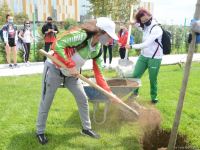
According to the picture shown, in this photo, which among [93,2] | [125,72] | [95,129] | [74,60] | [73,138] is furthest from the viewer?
[93,2]

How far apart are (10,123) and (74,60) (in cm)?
211

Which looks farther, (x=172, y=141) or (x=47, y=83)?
(x=47, y=83)

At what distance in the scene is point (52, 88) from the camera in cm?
434

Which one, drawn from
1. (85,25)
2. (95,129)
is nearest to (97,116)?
(95,129)

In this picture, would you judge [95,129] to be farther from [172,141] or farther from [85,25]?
[85,25]

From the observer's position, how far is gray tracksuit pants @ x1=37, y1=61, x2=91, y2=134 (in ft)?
13.9

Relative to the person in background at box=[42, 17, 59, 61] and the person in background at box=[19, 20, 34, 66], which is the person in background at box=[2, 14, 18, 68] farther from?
the person in background at box=[42, 17, 59, 61]

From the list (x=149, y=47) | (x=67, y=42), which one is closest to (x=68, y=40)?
(x=67, y=42)

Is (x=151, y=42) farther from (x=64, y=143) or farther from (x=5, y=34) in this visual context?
(x=5, y=34)

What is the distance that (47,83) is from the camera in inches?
169

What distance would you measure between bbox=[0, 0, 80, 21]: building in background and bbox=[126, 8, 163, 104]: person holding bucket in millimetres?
42518

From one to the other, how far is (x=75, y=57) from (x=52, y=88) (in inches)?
22.4

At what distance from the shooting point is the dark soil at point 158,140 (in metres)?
4.44

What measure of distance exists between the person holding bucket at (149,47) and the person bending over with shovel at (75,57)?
169cm
